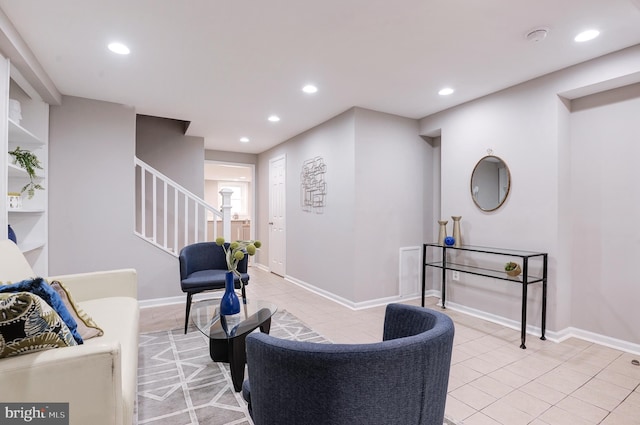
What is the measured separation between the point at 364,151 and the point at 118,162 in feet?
9.60

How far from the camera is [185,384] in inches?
85.8

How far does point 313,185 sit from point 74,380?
3.88m

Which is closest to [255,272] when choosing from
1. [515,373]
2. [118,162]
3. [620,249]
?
[118,162]

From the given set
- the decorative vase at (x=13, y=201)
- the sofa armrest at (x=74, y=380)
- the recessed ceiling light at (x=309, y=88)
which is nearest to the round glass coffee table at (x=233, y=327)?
the sofa armrest at (x=74, y=380)

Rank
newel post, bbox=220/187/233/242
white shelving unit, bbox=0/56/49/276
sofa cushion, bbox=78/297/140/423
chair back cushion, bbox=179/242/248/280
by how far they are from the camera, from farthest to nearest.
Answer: newel post, bbox=220/187/233/242
chair back cushion, bbox=179/242/248/280
white shelving unit, bbox=0/56/49/276
sofa cushion, bbox=78/297/140/423

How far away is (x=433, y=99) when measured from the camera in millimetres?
3725

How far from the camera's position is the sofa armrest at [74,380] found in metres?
1.10

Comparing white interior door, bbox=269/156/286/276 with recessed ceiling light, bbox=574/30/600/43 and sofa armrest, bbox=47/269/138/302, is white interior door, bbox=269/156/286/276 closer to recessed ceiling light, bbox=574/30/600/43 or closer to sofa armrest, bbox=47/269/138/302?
sofa armrest, bbox=47/269/138/302

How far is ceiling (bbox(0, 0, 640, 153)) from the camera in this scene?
2.09 m

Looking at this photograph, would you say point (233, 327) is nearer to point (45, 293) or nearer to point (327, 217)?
point (45, 293)

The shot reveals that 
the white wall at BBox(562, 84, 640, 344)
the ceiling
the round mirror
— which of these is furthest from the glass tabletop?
the white wall at BBox(562, 84, 640, 344)

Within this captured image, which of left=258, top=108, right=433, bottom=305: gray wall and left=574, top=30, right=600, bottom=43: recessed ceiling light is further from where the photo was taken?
left=258, top=108, right=433, bottom=305: gray wall

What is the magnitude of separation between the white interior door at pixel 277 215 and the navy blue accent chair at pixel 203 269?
2174 mm

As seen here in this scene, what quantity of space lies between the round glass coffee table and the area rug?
127 mm
